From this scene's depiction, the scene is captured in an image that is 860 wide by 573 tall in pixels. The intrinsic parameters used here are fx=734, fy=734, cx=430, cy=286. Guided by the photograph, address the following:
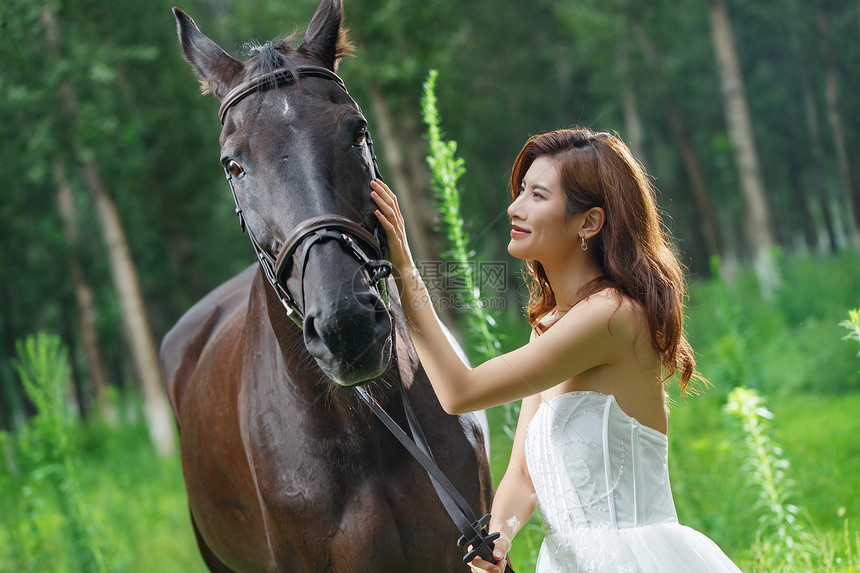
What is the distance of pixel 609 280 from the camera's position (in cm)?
218

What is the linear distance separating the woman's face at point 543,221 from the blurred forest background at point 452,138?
1.30 feet

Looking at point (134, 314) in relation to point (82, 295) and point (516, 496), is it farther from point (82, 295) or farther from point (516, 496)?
point (516, 496)

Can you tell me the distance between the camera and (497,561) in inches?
85.2

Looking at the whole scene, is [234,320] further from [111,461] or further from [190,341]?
[111,461]

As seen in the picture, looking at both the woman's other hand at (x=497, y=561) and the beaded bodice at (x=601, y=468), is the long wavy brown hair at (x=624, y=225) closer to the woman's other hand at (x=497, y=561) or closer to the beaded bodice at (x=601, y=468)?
the beaded bodice at (x=601, y=468)

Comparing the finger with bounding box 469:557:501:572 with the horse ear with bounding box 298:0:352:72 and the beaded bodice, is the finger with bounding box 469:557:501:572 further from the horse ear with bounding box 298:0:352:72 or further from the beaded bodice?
the horse ear with bounding box 298:0:352:72

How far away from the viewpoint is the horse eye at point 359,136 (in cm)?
242

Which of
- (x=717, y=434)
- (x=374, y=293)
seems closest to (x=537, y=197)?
(x=374, y=293)

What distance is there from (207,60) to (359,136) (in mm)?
788

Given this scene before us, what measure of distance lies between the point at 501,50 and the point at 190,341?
2281 cm

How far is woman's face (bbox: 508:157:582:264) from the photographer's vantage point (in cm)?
217

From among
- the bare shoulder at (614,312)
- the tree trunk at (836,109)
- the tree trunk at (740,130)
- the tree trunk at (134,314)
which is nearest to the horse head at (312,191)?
the bare shoulder at (614,312)

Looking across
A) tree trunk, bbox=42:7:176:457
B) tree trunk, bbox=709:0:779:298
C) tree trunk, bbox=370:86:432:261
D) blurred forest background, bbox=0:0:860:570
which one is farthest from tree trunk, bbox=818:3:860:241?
tree trunk, bbox=42:7:176:457

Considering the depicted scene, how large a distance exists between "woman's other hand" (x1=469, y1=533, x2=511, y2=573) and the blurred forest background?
133 cm
